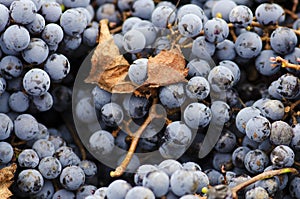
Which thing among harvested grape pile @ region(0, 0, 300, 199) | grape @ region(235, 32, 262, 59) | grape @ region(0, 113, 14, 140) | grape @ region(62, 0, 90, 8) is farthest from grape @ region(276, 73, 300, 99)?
grape @ region(0, 113, 14, 140)

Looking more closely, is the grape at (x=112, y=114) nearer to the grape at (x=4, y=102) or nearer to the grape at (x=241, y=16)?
the grape at (x=4, y=102)

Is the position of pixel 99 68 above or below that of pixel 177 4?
below

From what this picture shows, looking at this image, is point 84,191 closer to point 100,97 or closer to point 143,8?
point 100,97

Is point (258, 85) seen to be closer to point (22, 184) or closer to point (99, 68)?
point (99, 68)

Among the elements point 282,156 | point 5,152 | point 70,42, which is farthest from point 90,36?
point 282,156

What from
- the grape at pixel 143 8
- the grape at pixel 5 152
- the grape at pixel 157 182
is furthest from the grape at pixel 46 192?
the grape at pixel 143 8

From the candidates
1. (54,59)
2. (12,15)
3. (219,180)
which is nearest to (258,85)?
(219,180)

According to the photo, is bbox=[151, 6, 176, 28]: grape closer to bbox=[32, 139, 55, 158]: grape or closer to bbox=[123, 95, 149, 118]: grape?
bbox=[123, 95, 149, 118]: grape
